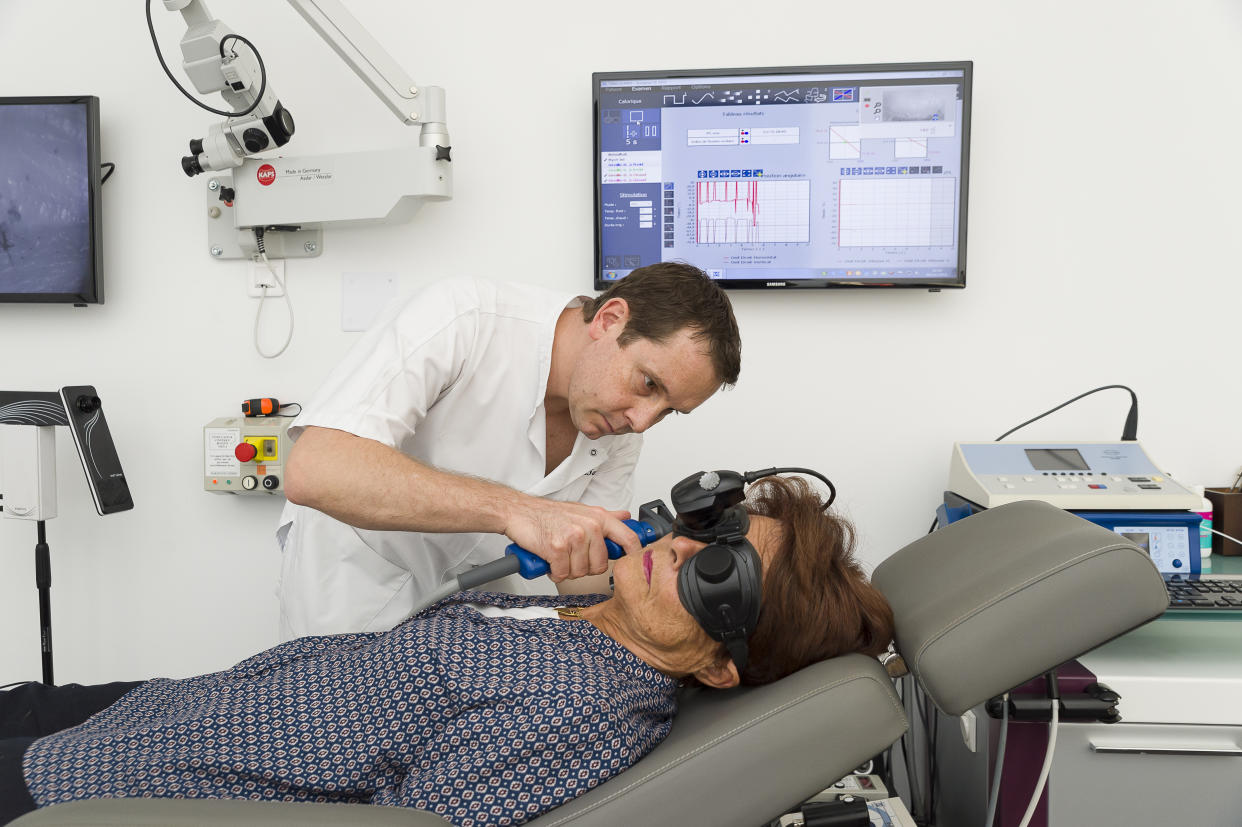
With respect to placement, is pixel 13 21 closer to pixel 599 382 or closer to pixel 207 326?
pixel 207 326

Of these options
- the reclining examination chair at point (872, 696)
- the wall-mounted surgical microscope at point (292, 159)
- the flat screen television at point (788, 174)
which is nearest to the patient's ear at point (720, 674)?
the reclining examination chair at point (872, 696)

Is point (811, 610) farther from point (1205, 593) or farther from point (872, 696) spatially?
point (1205, 593)

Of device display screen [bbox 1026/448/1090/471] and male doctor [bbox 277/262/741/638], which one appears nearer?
male doctor [bbox 277/262/741/638]

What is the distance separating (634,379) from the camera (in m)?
1.32

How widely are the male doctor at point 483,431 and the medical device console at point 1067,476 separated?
2.30 ft

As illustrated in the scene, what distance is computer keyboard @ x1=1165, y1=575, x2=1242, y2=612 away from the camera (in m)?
1.42

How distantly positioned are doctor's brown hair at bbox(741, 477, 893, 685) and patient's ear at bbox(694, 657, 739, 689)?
0.03 metres

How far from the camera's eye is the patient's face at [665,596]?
1.23 m

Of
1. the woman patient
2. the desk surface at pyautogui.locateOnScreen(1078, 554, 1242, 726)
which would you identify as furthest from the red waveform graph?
the desk surface at pyautogui.locateOnScreen(1078, 554, 1242, 726)

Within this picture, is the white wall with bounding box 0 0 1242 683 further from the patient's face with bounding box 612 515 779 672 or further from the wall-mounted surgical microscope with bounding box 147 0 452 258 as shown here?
the patient's face with bounding box 612 515 779 672

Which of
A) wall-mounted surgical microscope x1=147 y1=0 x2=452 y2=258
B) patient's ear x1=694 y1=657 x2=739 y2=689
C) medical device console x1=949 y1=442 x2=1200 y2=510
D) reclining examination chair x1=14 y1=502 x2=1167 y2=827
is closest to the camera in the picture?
reclining examination chair x1=14 y1=502 x2=1167 y2=827

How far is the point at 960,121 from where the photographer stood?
1917 mm

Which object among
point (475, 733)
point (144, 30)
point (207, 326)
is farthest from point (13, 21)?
point (475, 733)

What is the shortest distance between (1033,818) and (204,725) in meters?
1.21
